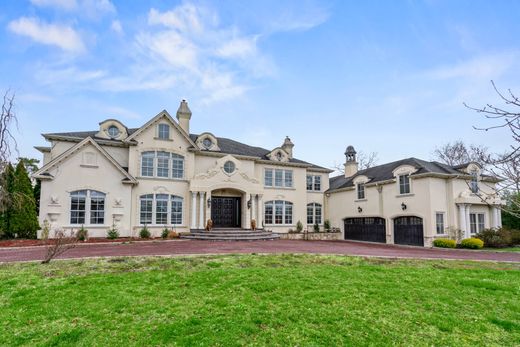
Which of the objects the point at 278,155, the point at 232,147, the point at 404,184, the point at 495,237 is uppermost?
the point at 232,147

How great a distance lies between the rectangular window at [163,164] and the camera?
21.4 m

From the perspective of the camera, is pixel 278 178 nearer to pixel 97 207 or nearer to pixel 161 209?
pixel 161 209

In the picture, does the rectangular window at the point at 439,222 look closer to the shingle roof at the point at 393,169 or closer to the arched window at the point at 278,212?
the shingle roof at the point at 393,169

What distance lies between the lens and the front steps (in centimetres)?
1944

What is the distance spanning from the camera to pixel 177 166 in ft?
72.1

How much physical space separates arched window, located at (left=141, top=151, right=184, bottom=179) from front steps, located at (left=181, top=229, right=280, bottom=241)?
4.60 m

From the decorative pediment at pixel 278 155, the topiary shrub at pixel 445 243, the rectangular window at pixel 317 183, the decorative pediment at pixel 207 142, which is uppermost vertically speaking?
the decorative pediment at pixel 207 142

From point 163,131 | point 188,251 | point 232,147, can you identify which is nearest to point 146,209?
point 163,131

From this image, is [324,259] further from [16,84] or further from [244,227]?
[16,84]

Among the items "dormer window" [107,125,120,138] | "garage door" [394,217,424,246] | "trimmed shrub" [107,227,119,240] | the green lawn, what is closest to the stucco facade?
"dormer window" [107,125,120,138]

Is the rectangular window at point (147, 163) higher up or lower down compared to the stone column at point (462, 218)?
higher up

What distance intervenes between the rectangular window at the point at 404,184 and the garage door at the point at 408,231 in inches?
79.3

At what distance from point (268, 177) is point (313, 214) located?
6147 mm

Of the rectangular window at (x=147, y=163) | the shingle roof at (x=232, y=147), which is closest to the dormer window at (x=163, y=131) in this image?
the rectangular window at (x=147, y=163)
